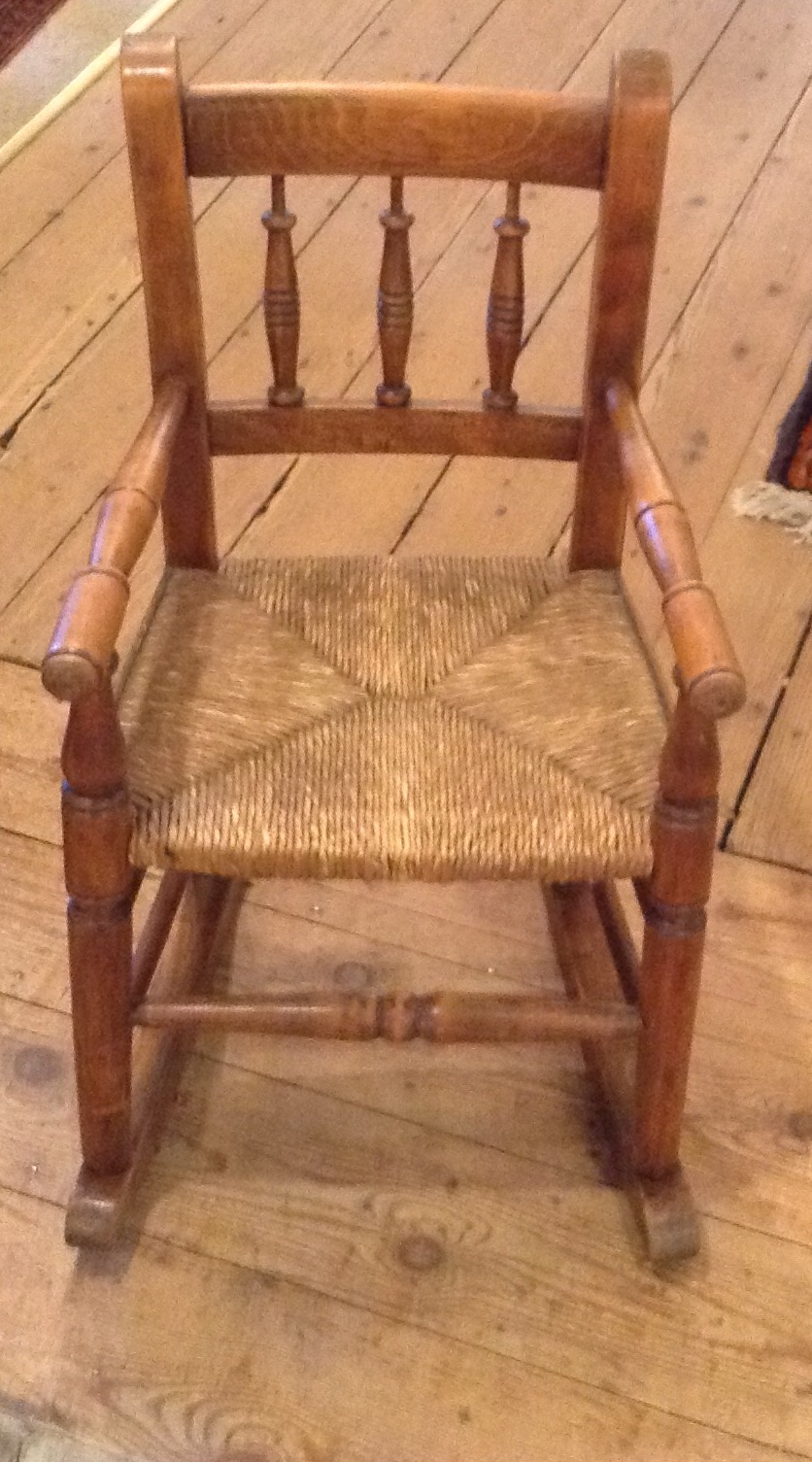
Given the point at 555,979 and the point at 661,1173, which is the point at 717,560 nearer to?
the point at 555,979

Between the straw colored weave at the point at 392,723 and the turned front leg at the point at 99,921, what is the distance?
0.08 feet

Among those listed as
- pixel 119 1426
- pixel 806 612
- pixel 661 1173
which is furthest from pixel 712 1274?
pixel 806 612

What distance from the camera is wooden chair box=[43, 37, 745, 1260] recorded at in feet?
2.85

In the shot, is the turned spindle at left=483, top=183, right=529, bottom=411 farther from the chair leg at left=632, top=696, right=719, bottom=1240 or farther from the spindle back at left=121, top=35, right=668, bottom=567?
the chair leg at left=632, top=696, right=719, bottom=1240

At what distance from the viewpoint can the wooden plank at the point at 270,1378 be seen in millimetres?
971

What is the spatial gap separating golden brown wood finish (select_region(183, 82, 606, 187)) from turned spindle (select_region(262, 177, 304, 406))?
51mm

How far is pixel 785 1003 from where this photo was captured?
4.03 ft

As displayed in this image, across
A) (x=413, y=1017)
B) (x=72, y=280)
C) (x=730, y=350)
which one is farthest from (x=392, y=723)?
(x=72, y=280)

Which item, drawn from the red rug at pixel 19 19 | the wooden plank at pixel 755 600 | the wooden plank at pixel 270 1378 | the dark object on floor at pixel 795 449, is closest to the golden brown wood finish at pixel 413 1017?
the wooden plank at pixel 270 1378

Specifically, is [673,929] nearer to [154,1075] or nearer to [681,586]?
[681,586]

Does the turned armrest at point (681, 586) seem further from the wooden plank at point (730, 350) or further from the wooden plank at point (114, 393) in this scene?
the wooden plank at point (114, 393)

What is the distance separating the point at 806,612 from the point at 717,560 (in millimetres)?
116

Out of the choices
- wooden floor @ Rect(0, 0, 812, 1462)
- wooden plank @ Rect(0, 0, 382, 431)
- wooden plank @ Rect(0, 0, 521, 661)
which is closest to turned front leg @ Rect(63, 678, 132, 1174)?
wooden floor @ Rect(0, 0, 812, 1462)

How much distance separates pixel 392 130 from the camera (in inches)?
37.9
